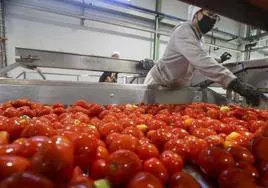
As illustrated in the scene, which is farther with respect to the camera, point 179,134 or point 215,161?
point 179,134

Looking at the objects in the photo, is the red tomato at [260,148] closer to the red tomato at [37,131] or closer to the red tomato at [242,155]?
the red tomato at [242,155]

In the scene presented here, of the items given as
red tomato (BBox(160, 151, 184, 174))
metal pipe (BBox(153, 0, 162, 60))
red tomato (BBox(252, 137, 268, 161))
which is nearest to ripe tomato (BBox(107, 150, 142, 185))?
red tomato (BBox(160, 151, 184, 174))

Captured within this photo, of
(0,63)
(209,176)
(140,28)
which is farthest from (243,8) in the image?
(140,28)

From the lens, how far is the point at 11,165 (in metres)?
0.59

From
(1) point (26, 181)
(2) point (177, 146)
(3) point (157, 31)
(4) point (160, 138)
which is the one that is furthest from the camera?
(3) point (157, 31)

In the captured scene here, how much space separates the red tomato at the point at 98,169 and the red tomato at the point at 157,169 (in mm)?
115

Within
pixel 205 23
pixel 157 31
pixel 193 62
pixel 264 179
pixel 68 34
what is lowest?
pixel 264 179

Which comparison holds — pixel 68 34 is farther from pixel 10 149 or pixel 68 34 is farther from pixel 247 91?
pixel 10 149

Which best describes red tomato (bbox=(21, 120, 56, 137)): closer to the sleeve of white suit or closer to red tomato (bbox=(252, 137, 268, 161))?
red tomato (bbox=(252, 137, 268, 161))

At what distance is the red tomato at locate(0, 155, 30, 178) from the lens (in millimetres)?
588

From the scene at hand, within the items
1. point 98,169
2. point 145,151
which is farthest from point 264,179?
point 98,169

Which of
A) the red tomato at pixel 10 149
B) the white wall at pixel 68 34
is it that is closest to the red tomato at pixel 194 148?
the red tomato at pixel 10 149

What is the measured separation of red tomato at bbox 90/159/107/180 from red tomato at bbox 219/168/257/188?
1.06ft

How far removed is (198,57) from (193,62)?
2.8 inches
